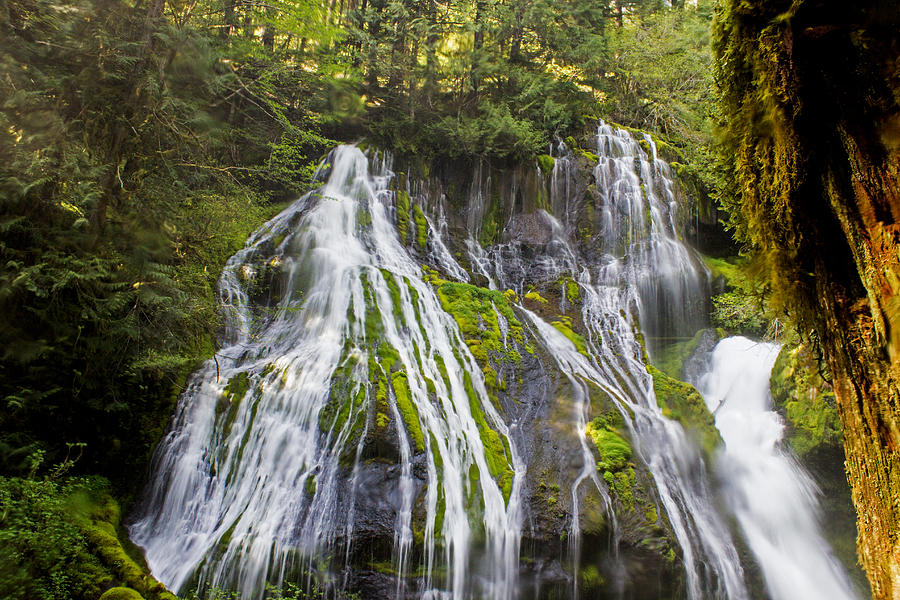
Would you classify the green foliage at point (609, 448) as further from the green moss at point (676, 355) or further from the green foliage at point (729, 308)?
the green moss at point (676, 355)

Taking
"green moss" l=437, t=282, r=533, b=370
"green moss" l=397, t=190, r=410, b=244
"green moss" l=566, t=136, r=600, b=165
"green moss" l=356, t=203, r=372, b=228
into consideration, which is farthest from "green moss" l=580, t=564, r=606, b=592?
"green moss" l=566, t=136, r=600, b=165

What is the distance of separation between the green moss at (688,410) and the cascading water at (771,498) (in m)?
0.40

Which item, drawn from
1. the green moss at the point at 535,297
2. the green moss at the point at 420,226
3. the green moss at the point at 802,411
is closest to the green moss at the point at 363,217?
the green moss at the point at 420,226

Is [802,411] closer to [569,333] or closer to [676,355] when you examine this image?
[676,355]

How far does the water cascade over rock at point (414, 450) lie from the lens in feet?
18.3

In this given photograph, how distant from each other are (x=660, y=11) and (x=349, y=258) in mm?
19146

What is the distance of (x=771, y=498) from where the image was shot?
7852 millimetres

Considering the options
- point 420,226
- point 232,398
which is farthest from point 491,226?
point 232,398

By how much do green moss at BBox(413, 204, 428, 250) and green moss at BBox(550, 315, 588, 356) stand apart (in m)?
4.29

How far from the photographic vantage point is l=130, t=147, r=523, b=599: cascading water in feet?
18.1

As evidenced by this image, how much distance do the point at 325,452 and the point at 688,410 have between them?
6.84m

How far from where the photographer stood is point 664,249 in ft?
40.9

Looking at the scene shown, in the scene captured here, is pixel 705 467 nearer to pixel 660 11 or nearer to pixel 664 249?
pixel 664 249

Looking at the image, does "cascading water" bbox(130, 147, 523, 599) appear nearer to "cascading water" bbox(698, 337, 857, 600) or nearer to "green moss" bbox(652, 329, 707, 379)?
"cascading water" bbox(698, 337, 857, 600)
